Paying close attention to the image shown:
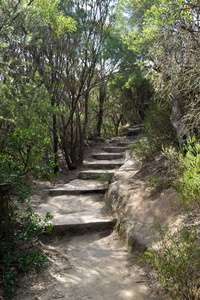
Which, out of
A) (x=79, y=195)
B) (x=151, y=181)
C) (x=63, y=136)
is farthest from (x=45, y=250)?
(x=63, y=136)

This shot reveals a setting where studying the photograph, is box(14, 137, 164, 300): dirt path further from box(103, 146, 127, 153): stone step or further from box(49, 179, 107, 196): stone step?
box(103, 146, 127, 153): stone step

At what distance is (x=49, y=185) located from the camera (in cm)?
768

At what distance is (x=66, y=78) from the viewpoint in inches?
337

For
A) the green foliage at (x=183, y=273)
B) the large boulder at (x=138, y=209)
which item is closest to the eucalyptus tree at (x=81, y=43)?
the large boulder at (x=138, y=209)

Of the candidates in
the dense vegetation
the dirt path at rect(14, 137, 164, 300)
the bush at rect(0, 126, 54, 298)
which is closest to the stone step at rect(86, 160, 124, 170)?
the dense vegetation

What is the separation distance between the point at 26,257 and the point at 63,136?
6108 millimetres

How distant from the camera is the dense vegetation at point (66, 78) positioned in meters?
3.14

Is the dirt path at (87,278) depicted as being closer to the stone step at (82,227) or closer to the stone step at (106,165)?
the stone step at (82,227)

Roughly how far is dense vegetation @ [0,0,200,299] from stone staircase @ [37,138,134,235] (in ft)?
2.49

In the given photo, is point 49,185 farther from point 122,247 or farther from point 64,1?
point 64,1

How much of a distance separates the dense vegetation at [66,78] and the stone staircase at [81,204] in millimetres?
758

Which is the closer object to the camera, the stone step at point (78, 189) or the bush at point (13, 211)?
the bush at point (13, 211)

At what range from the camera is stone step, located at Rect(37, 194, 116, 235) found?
186 inches

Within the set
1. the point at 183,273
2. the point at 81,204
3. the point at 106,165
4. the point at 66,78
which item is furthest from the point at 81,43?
the point at 183,273
